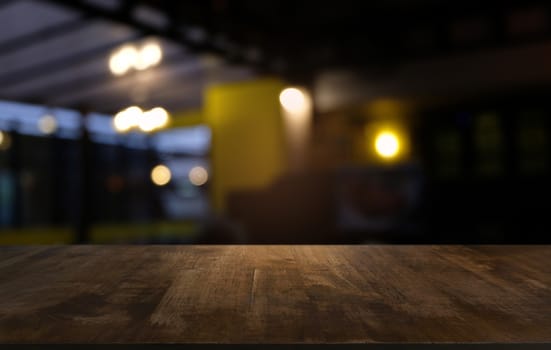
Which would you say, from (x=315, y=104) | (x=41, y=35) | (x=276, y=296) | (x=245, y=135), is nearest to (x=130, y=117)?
(x=41, y=35)

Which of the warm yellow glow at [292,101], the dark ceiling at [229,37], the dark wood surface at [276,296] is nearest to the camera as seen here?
the dark wood surface at [276,296]

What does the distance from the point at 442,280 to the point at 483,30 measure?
23.3ft

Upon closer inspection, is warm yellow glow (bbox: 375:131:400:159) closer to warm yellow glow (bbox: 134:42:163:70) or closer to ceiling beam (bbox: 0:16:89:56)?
warm yellow glow (bbox: 134:42:163:70)

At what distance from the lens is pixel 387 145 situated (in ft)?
27.6

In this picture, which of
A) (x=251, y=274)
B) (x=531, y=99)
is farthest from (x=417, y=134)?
(x=251, y=274)

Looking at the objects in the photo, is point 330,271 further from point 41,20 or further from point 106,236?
point 106,236

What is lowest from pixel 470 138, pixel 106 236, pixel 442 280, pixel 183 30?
pixel 106 236

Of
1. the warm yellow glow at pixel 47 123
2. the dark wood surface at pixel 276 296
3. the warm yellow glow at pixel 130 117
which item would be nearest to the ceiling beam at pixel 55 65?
the warm yellow glow at pixel 130 117

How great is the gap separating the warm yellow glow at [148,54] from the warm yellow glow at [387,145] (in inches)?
144

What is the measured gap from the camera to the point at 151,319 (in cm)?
65

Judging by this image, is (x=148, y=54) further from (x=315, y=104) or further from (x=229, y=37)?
(x=315, y=104)

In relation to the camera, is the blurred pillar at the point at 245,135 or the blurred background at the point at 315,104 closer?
the blurred background at the point at 315,104

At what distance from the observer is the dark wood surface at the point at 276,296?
0.60 m

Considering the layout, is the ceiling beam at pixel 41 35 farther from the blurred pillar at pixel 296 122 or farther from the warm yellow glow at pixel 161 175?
the warm yellow glow at pixel 161 175
